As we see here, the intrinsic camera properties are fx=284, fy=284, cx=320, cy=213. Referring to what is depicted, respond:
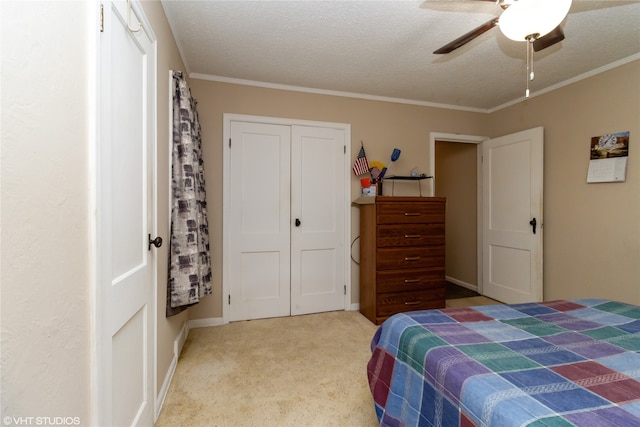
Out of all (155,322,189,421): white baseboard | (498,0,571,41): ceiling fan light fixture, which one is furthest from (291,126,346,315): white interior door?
(498,0,571,41): ceiling fan light fixture

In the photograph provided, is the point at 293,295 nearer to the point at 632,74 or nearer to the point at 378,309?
the point at 378,309

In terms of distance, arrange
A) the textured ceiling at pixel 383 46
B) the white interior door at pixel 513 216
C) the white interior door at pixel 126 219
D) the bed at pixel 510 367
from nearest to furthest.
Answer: the bed at pixel 510 367
the white interior door at pixel 126 219
the textured ceiling at pixel 383 46
the white interior door at pixel 513 216

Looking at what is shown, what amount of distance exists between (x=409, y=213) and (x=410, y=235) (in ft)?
0.76

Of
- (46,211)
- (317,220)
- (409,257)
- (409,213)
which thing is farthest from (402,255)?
(46,211)

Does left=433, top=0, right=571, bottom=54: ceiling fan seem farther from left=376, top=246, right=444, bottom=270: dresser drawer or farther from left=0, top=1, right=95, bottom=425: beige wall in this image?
left=376, top=246, right=444, bottom=270: dresser drawer

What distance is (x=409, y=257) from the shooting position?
2.96 metres

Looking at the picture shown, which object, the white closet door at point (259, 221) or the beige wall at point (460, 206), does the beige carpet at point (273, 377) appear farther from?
the beige wall at point (460, 206)

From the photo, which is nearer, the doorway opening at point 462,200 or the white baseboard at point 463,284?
the doorway opening at point 462,200

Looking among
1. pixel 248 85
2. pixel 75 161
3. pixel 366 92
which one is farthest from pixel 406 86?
pixel 75 161

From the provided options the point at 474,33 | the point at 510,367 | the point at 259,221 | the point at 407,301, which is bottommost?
the point at 407,301

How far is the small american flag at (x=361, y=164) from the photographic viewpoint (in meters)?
3.26

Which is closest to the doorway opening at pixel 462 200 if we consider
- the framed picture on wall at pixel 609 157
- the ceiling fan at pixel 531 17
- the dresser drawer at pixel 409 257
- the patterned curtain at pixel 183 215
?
the dresser drawer at pixel 409 257

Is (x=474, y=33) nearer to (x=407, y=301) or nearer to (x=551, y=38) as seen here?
(x=551, y=38)

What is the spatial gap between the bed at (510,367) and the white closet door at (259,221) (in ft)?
5.83
